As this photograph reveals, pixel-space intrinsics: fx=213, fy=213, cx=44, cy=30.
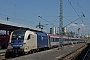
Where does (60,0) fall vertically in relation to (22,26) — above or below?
above

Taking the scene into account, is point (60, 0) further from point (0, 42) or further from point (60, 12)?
point (0, 42)

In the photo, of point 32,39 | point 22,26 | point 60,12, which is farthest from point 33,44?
point 60,12

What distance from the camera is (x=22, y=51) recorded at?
26.8 meters

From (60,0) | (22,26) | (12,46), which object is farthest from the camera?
(60,0)

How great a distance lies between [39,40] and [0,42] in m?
22.4

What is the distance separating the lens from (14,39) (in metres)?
27.2

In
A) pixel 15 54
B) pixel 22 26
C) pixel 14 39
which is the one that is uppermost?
pixel 22 26

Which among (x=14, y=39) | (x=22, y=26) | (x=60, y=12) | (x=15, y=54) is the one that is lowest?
(x=15, y=54)

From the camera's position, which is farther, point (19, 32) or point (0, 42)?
point (0, 42)

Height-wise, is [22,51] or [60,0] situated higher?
[60,0]

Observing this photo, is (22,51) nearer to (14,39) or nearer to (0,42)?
(14,39)

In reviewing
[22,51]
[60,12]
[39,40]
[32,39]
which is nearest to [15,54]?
[22,51]

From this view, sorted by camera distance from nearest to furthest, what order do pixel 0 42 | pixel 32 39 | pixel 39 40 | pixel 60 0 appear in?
pixel 32 39 < pixel 39 40 < pixel 60 0 < pixel 0 42

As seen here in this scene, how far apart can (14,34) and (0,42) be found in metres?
29.6
